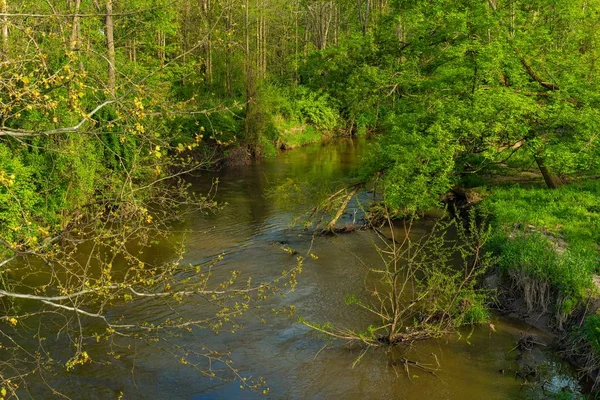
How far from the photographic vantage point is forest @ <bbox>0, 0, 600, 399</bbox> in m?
9.12

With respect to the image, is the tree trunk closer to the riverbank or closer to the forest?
the forest

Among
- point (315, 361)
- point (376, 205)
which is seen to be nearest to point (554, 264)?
point (315, 361)

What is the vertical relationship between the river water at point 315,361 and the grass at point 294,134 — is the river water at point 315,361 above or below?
below

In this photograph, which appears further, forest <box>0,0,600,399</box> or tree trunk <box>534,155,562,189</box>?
tree trunk <box>534,155,562,189</box>

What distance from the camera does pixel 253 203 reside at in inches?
851

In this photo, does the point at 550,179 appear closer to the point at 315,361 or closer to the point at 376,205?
the point at 376,205

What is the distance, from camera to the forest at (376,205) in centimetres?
912

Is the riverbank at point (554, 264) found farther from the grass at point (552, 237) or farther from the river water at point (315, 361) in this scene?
the river water at point (315, 361)

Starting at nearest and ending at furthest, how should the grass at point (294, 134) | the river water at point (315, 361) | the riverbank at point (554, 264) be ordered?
the river water at point (315, 361), the riverbank at point (554, 264), the grass at point (294, 134)

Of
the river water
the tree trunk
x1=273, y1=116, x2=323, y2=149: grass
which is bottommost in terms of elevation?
the river water

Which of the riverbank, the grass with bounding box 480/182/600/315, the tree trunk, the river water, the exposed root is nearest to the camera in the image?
the river water

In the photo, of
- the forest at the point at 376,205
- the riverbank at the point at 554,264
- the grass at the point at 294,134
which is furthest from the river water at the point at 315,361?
the grass at the point at 294,134

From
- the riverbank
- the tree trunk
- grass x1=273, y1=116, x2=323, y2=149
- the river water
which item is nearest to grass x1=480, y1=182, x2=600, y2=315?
the riverbank

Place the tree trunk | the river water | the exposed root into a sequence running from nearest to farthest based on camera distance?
the river water
the exposed root
the tree trunk
